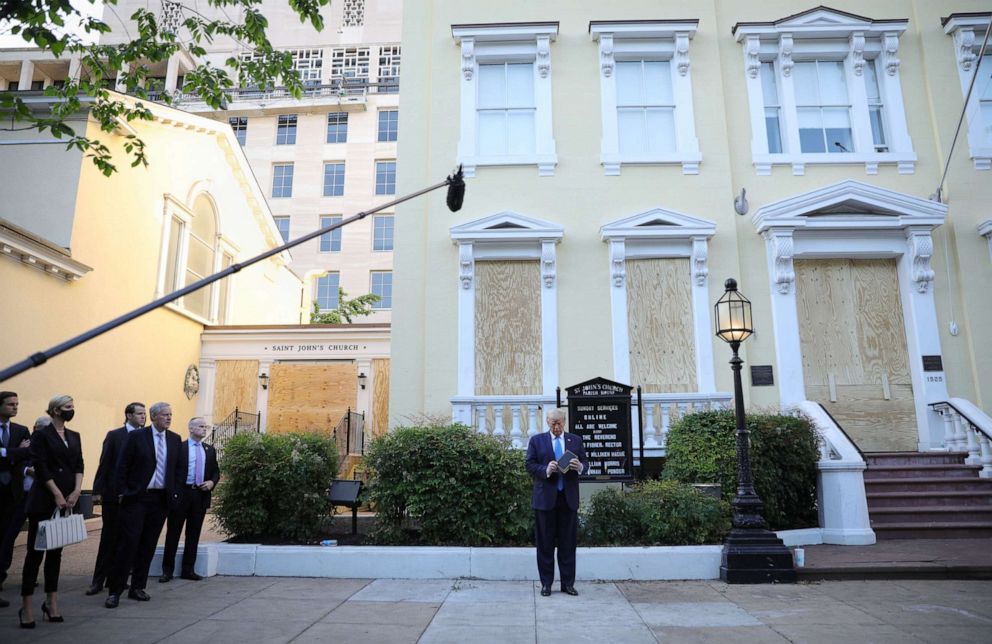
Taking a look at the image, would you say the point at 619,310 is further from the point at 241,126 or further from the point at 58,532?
the point at 241,126

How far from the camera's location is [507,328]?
12.0 metres

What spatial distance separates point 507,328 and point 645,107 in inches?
203

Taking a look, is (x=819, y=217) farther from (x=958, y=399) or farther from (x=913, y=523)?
(x=913, y=523)

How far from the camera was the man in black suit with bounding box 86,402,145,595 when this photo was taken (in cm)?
707

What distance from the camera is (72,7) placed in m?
7.77

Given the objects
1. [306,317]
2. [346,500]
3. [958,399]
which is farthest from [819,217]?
[306,317]

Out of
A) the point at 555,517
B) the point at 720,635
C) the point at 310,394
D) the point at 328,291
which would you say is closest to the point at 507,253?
the point at 555,517

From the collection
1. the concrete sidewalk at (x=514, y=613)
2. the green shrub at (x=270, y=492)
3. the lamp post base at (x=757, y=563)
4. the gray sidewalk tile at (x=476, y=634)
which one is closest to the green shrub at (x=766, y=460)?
the lamp post base at (x=757, y=563)

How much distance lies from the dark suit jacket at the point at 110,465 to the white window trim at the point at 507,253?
569 cm

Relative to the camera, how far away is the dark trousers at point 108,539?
7074 mm

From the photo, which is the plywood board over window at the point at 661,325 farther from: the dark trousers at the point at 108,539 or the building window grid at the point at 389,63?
the building window grid at the point at 389,63

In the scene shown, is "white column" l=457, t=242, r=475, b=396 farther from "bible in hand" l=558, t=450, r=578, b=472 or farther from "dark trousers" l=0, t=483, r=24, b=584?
"dark trousers" l=0, t=483, r=24, b=584

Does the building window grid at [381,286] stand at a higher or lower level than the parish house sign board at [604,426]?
higher

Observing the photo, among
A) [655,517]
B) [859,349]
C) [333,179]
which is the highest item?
[333,179]
